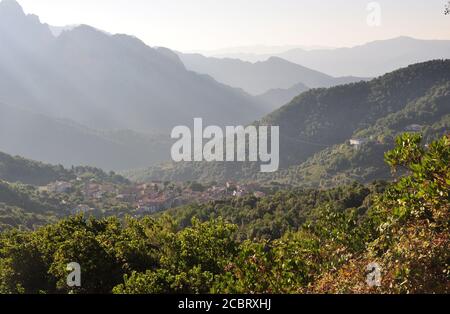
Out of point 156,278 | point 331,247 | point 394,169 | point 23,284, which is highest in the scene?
point 394,169

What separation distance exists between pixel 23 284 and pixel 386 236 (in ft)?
70.2

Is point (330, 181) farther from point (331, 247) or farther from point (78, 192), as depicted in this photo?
point (331, 247)

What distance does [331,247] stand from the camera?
65.0ft

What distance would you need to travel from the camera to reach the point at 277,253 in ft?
61.9

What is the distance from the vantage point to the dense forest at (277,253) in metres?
12.1

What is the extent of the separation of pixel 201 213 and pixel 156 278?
69437 millimetres

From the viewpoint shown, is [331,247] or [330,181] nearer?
[331,247]

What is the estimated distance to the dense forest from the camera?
39.5 feet

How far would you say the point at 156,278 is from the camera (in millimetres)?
18375
